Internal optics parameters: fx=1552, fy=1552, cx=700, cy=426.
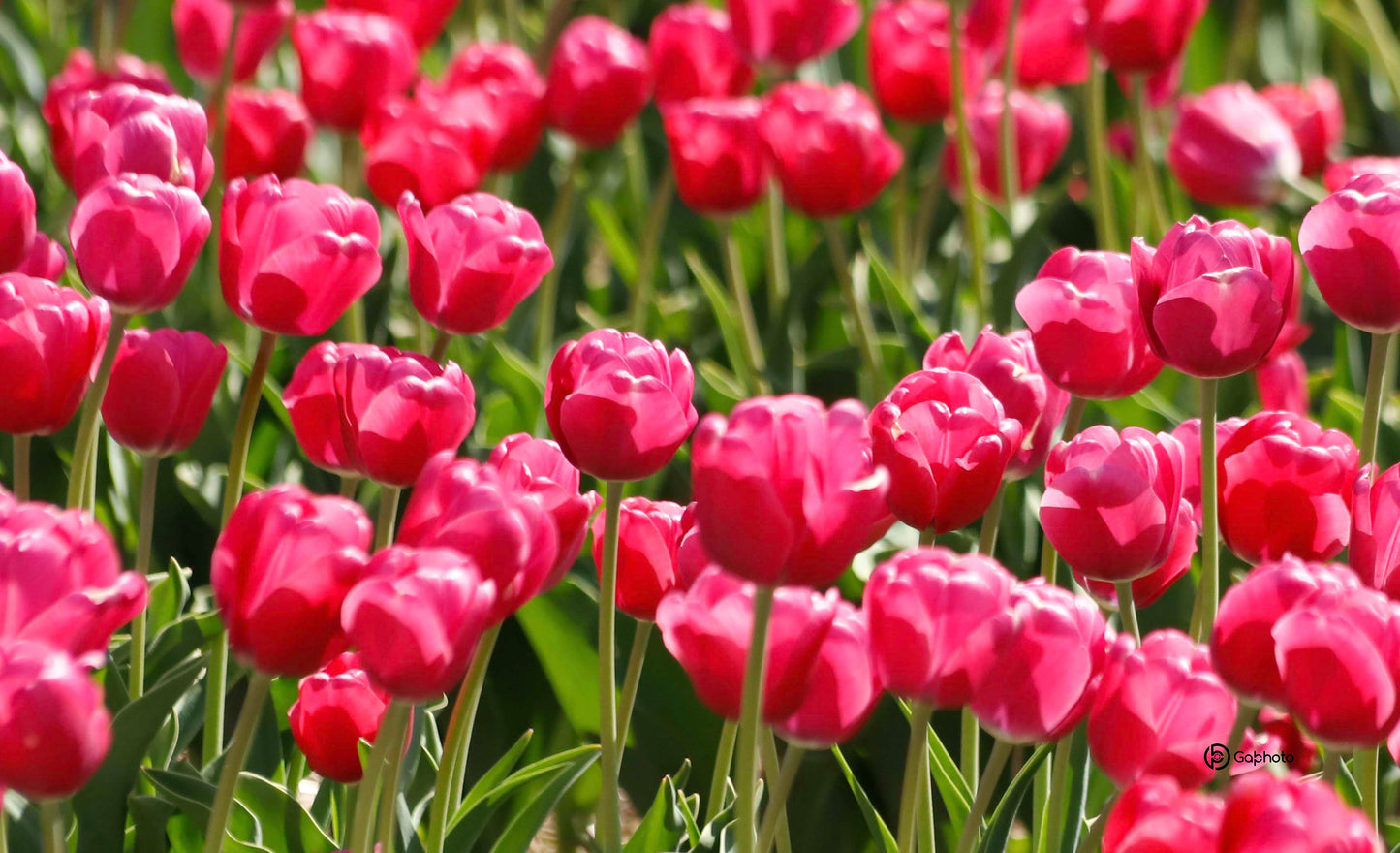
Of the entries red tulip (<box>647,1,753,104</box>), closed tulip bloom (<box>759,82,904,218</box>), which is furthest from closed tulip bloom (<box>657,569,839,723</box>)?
red tulip (<box>647,1,753,104</box>)

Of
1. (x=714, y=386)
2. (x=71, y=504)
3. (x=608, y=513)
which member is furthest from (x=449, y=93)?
(x=608, y=513)

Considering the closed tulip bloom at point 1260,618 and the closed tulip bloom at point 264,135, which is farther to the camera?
the closed tulip bloom at point 264,135

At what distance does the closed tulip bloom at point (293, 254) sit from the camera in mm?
774

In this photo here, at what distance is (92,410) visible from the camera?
761 mm

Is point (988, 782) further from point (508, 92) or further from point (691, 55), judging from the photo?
point (691, 55)

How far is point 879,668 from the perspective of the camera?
578 mm

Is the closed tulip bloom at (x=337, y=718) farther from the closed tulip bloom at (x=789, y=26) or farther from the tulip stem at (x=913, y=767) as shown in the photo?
the closed tulip bloom at (x=789, y=26)

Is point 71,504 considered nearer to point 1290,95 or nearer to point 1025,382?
point 1025,382

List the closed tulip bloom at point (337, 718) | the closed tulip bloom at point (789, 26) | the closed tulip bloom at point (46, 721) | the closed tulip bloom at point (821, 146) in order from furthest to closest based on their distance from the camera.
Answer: the closed tulip bloom at point (789, 26) < the closed tulip bloom at point (821, 146) < the closed tulip bloom at point (337, 718) < the closed tulip bloom at point (46, 721)

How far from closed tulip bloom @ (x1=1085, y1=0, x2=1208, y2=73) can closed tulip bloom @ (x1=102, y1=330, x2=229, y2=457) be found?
36.1 inches

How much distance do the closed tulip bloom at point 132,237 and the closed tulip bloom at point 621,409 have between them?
0.73 feet

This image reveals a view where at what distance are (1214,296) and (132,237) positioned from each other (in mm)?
511

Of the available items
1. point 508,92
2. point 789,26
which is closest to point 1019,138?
point 789,26

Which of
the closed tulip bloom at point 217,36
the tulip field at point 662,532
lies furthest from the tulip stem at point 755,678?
the closed tulip bloom at point 217,36
